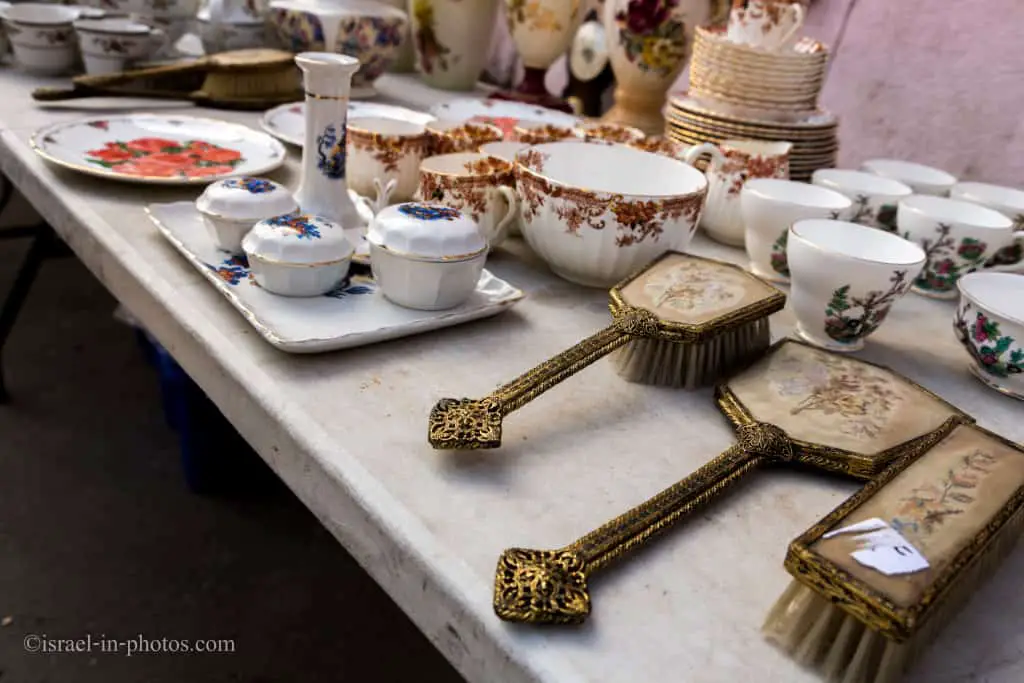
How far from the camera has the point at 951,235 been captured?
2.33 ft

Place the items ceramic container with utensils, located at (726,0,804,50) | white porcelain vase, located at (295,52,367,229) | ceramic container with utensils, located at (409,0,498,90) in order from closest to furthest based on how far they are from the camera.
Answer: white porcelain vase, located at (295,52,367,229) → ceramic container with utensils, located at (726,0,804,50) → ceramic container with utensils, located at (409,0,498,90)

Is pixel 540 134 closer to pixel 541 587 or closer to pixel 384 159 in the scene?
pixel 384 159

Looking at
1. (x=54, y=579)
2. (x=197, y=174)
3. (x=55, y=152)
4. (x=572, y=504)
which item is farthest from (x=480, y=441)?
(x=54, y=579)

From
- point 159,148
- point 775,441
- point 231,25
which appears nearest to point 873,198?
point 775,441

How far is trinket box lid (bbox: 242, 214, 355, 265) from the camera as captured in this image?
574 millimetres

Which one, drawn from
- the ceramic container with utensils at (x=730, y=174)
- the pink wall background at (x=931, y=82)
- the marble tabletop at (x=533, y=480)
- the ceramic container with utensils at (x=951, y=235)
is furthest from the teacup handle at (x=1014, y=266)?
the pink wall background at (x=931, y=82)

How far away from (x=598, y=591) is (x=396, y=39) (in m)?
1.11

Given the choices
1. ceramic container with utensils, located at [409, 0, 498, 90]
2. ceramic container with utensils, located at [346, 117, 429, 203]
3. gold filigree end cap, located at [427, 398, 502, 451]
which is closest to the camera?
gold filigree end cap, located at [427, 398, 502, 451]

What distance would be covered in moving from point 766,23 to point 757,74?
58mm

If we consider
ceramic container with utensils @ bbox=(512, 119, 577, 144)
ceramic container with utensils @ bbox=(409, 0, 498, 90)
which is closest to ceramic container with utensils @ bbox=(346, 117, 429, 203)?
ceramic container with utensils @ bbox=(512, 119, 577, 144)

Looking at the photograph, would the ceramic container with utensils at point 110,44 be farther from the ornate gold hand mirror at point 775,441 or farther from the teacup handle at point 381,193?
the ornate gold hand mirror at point 775,441

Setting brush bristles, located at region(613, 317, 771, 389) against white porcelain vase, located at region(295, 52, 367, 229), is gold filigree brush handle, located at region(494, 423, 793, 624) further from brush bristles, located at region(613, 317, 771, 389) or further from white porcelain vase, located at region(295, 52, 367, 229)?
white porcelain vase, located at region(295, 52, 367, 229)

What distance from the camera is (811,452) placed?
0.47m

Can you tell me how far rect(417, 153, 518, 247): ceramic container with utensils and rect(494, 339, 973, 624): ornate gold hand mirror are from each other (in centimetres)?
27
